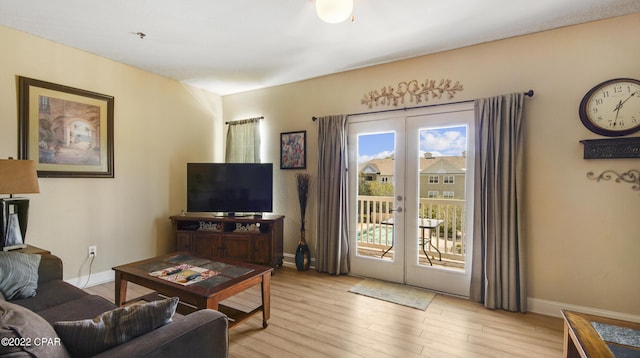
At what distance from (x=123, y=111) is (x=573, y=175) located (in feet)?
15.8

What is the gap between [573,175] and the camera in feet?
8.32

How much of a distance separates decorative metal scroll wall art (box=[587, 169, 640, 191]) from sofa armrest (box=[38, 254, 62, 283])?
14.7ft

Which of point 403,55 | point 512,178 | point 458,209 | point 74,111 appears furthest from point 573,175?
point 74,111

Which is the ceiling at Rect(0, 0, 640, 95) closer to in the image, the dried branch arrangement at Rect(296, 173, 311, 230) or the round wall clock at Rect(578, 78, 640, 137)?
the round wall clock at Rect(578, 78, 640, 137)

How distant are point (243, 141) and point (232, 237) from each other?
5.05 feet

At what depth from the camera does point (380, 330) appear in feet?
7.69

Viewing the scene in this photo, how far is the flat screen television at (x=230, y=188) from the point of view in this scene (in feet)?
12.7

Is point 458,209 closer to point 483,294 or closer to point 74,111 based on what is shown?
point 483,294

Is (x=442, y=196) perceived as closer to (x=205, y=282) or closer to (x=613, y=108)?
(x=613, y=108)

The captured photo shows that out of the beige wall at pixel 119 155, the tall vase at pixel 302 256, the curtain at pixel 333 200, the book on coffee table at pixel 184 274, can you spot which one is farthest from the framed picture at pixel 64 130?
the curtain at pixel 333 200

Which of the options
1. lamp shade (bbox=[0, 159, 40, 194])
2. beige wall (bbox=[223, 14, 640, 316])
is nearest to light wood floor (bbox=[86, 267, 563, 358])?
beige wall (bbox=[223, 14, 640, 316])

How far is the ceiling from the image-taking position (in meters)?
2.28

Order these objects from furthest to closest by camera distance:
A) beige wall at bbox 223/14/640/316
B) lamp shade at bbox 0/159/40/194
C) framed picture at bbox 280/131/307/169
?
framed picture at bbox 280/131/307/169 → beige wall at bbox 223/14/640/316 → lamp shade at bbox 0/159/40/194

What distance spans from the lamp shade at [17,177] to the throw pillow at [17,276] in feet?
1.95
